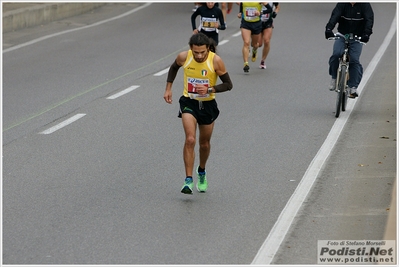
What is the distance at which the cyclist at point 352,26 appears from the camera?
1374cm

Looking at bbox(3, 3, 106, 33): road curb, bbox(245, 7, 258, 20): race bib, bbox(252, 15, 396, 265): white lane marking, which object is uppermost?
bbox(252, 15, 396, 265): white lane marking

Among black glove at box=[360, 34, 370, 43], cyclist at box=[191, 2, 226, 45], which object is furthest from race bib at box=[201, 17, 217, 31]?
black glove at box=[360, 34, 370, 43]

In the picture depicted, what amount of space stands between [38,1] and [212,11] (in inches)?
428

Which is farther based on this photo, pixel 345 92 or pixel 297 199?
pixel 345 92

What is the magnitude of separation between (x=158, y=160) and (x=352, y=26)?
453 cm

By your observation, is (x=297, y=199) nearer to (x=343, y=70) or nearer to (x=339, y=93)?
(x=339, y=93)

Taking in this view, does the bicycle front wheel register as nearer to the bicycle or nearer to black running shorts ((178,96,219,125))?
the bicycle

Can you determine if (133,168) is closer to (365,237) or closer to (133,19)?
(365,237)

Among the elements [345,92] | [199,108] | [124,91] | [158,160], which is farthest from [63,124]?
[345,92]

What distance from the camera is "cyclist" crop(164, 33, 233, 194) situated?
29.5 feet

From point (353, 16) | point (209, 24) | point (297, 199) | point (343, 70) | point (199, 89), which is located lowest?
point (209, 24)

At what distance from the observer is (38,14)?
24.9m

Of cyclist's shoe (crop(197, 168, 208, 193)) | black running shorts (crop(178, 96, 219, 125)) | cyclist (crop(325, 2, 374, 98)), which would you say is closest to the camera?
black running shorts (crop(178, 96, 219, 125))

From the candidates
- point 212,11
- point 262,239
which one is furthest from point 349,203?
point 212,11
